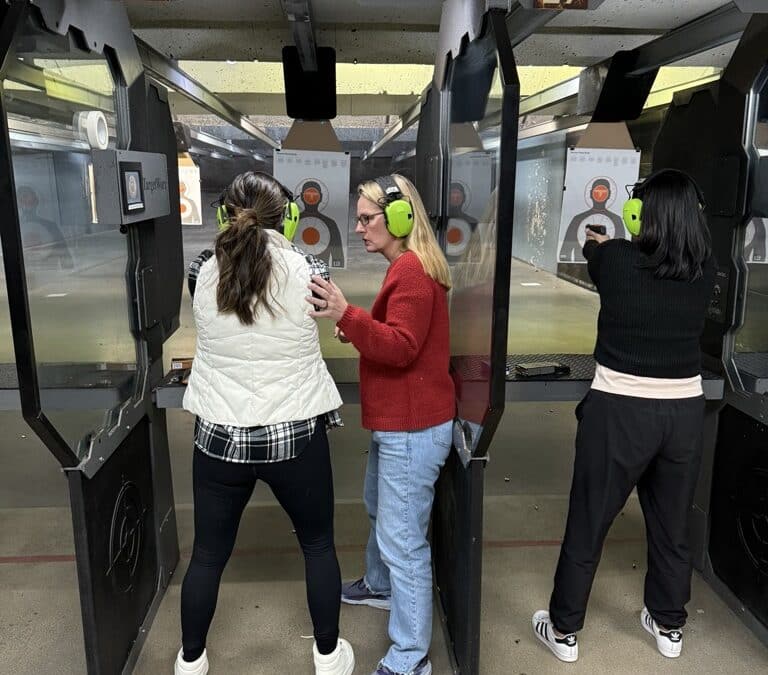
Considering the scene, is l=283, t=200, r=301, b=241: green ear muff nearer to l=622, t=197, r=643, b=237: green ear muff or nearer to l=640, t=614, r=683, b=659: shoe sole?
l=622, t=197, r=643, b=237: green ear muff

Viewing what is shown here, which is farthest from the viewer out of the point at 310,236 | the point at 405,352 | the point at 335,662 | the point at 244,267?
the point at 310,236

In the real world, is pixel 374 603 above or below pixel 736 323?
below

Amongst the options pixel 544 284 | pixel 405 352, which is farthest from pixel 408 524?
pixel 544 284

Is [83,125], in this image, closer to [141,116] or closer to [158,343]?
[141,116]

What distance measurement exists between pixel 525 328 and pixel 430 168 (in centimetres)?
394

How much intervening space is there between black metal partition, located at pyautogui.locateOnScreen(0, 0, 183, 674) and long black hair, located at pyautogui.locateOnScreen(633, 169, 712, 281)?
130cm

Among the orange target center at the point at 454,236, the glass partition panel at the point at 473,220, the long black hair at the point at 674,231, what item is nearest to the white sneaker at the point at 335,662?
the glass partition panel at the point at 473,220

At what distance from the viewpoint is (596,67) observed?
2.66 meters

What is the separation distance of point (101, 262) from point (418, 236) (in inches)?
47.4

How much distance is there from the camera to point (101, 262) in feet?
7.30

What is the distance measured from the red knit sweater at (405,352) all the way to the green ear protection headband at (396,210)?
0.20ft

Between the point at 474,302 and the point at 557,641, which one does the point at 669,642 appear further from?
the point at 474,302

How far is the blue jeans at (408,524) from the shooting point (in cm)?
164

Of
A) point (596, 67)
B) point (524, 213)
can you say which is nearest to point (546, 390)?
point (596, 67)
